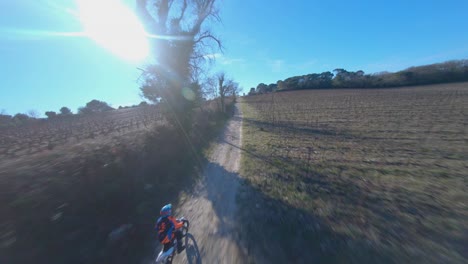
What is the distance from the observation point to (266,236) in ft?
12.5

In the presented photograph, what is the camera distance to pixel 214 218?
471cm

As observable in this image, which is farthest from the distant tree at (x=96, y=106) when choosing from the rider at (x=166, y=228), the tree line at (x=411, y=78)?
the tree line at (x=411, y=78)

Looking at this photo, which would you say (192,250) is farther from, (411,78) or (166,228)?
(411,78)

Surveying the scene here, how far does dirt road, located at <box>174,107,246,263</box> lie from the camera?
355 centimetres

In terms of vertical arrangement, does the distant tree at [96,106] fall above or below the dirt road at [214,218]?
above

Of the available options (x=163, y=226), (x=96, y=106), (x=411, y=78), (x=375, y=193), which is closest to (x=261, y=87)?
(x=411, y=78)

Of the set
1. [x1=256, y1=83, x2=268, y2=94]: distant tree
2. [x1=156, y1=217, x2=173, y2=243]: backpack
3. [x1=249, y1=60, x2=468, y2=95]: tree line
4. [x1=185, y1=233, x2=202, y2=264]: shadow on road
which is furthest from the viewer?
[x1=256, y1=83, x2=268, y2=94]: distant tree

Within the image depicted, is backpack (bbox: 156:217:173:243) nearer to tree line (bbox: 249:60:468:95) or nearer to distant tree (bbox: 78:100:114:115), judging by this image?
distant tree (bbox: 78:100:114:115)

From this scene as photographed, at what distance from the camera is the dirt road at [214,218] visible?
3553mm

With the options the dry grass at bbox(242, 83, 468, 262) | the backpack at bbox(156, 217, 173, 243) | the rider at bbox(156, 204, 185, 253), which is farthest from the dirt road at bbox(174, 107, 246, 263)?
the dry grass at bbox(242, 83, 468, 262)

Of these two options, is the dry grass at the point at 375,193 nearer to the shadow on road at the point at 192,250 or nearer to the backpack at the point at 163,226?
the shadow on road at the point at 192,250

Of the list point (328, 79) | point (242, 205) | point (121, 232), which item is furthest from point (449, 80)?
point (121, 232)

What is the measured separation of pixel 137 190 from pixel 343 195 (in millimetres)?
7331

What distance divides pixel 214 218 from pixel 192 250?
3.51 ft
